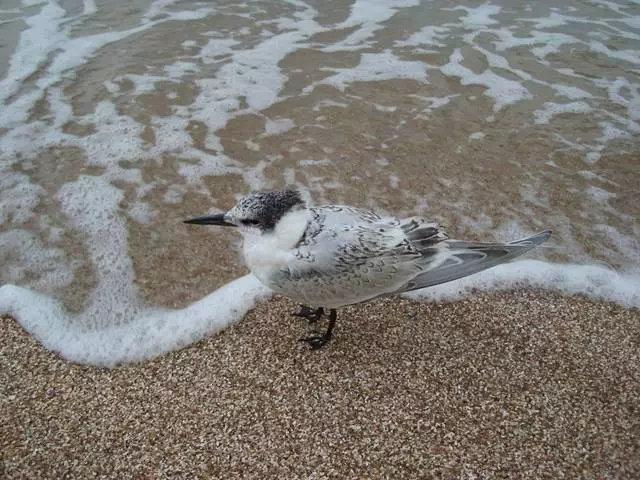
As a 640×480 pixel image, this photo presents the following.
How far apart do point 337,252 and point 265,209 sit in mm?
431

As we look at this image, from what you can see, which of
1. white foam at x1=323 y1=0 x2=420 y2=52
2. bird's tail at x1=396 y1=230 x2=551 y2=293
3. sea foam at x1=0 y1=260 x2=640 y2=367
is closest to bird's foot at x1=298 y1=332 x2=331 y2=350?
sea foam at x1=0 y1=260 x2=640 y2=367

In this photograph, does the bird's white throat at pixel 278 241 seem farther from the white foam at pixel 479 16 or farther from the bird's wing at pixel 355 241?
the white foam at pixel 479 16

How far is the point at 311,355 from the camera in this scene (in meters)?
3.06

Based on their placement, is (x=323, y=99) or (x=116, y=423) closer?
(x=116, y=423)

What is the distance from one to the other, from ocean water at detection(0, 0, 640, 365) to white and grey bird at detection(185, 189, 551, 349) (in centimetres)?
64

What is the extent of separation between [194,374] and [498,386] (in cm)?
165

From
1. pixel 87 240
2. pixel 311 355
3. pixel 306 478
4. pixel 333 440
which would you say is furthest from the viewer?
pixel 87 240

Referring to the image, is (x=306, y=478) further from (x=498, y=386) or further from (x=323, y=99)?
(x=323, y=99)

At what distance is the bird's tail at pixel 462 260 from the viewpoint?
285 cm

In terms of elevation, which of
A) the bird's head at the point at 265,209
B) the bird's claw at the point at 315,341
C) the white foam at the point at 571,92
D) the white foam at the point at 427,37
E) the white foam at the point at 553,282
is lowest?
the white foam at the point at 553,282

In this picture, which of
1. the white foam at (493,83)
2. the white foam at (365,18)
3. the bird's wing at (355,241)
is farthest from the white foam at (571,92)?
the bird's wing at (355,241)

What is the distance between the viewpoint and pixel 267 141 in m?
5.05

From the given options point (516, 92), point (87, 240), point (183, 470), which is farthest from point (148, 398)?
point (516, 92)

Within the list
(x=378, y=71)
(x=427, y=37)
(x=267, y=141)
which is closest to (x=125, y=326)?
(x=267, y=141)
